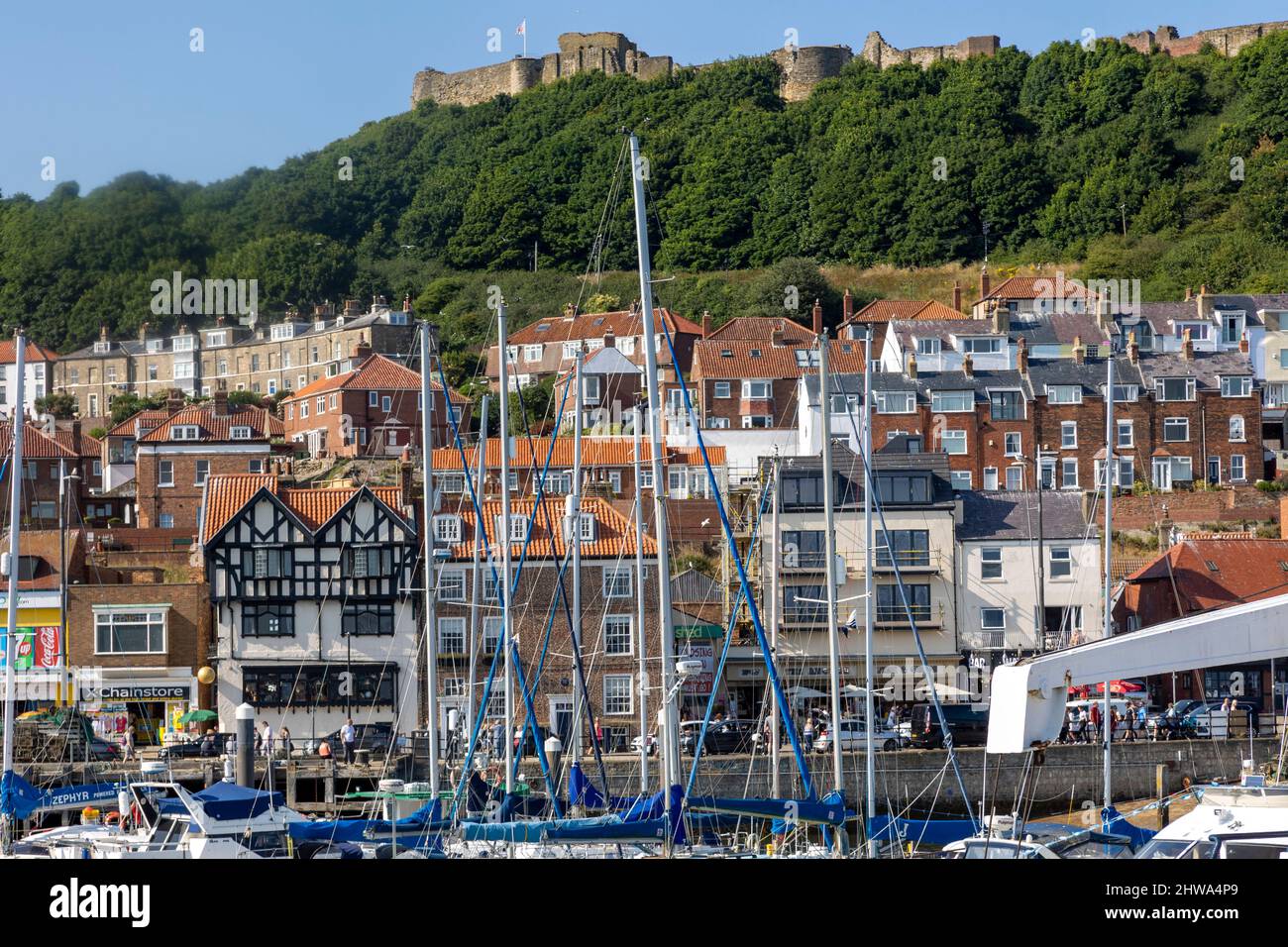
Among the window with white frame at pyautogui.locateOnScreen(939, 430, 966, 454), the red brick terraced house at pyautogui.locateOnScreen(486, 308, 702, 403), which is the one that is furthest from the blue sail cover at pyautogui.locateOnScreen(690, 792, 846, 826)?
the red brick terraced house at pyautogui.locateOnScreen(486, 308, 702, 403)

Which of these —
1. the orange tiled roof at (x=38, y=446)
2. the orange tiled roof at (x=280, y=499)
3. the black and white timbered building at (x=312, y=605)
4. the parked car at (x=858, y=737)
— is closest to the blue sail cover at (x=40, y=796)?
the black and white timbered building at (x=312, y=605)

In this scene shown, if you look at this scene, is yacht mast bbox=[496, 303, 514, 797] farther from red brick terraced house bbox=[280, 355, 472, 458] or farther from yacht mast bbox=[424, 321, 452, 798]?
red brick terraced house bbox=[280, 355, 472, 458]

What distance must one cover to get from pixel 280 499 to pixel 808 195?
74.4m

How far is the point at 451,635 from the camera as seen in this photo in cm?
4066

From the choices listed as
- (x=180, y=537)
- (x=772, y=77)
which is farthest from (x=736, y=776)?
(x=772, y=77)

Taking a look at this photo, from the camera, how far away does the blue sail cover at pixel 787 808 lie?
22203 millimetres

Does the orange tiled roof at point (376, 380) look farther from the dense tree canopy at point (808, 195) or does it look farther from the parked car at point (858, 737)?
the parked car at point (858, 737)

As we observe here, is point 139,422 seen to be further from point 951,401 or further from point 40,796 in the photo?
point 40,796

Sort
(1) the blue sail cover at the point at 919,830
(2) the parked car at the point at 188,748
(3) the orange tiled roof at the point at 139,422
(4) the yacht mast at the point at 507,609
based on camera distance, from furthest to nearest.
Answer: (3) the orange tiled roof at the point at 139,422, (2) the parked car at the point at 188,748, (4) the yacht mast at the point at 507,609, (1) the blue sail cover at the point at 919,830

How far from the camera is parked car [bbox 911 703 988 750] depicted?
35.8 m

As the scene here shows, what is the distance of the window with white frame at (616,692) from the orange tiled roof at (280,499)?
6.82 meters

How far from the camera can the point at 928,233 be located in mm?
104438

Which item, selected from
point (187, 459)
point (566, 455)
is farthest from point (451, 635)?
point (187, 459)

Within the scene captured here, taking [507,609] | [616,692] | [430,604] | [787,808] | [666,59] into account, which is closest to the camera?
[787,808]
